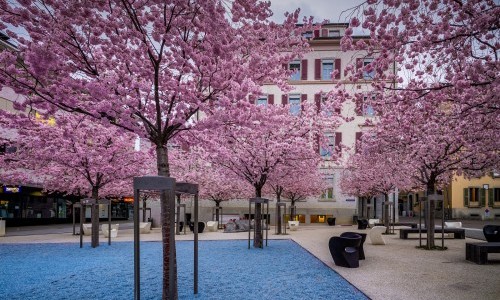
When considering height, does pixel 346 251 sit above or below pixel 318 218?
above

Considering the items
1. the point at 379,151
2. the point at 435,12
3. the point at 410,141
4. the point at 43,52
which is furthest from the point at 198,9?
the point at 379,151

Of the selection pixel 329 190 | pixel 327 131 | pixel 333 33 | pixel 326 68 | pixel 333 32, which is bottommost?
pixel 329 190

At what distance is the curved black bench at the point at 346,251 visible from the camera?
41.4ft

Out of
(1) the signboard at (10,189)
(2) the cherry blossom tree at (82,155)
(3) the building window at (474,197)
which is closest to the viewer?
(2) the cherry blossom tree at (82,155)

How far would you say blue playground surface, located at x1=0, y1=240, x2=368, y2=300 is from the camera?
951 centimetres

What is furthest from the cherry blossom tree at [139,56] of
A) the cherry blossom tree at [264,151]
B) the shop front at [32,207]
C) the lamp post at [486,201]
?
the lamp post at [486,201]

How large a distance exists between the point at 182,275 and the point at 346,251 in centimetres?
515

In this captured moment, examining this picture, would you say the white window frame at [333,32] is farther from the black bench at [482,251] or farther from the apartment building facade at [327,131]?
the black bench at [482,251]

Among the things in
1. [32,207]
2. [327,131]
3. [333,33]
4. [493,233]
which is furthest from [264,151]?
[32,207]

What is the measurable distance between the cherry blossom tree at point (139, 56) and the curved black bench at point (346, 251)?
647cm

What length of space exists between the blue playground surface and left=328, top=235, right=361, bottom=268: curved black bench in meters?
0.55

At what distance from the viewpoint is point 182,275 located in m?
11.7

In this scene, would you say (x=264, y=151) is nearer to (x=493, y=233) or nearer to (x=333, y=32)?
(x=493, y=233)

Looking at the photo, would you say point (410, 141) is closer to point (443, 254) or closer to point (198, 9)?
point (443, 254)
